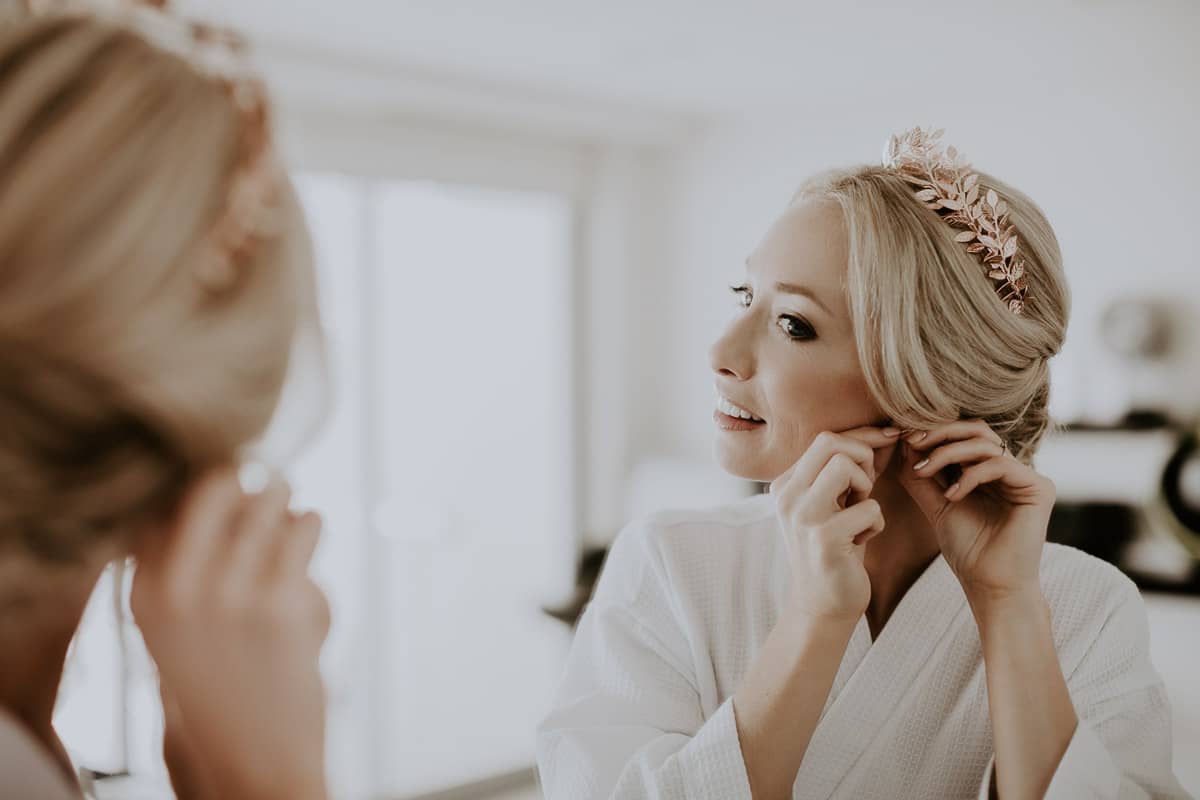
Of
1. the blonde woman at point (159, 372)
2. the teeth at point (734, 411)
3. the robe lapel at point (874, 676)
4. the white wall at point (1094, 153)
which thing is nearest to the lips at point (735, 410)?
the teeth at point (734, 411)

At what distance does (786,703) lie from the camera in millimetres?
954

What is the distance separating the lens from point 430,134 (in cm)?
348

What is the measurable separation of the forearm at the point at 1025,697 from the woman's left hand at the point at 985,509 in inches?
1.3

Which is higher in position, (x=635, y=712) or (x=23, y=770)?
(x=23, y=770)

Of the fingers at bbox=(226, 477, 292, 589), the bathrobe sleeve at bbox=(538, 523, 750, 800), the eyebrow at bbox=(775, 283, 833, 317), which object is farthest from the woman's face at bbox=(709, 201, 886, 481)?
the fingers at bbox=(226, 477, 292, 589)

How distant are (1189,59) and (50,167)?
113 inches

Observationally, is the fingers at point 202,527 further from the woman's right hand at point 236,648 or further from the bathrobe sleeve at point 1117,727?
the bathrobe sleeve at point 1117,727

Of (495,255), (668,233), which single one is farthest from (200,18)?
(668,233)

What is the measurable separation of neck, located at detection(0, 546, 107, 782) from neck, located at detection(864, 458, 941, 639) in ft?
3.31

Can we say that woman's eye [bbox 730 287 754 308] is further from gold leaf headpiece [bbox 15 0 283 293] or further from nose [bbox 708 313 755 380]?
gold leaf headpiece [bbox 15 0 283 293]

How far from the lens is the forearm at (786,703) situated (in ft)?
3.13

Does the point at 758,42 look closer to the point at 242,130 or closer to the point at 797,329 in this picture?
the point at 797,329

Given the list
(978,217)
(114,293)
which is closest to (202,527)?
(114,293)

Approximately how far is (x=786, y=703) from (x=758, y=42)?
7.85ft
